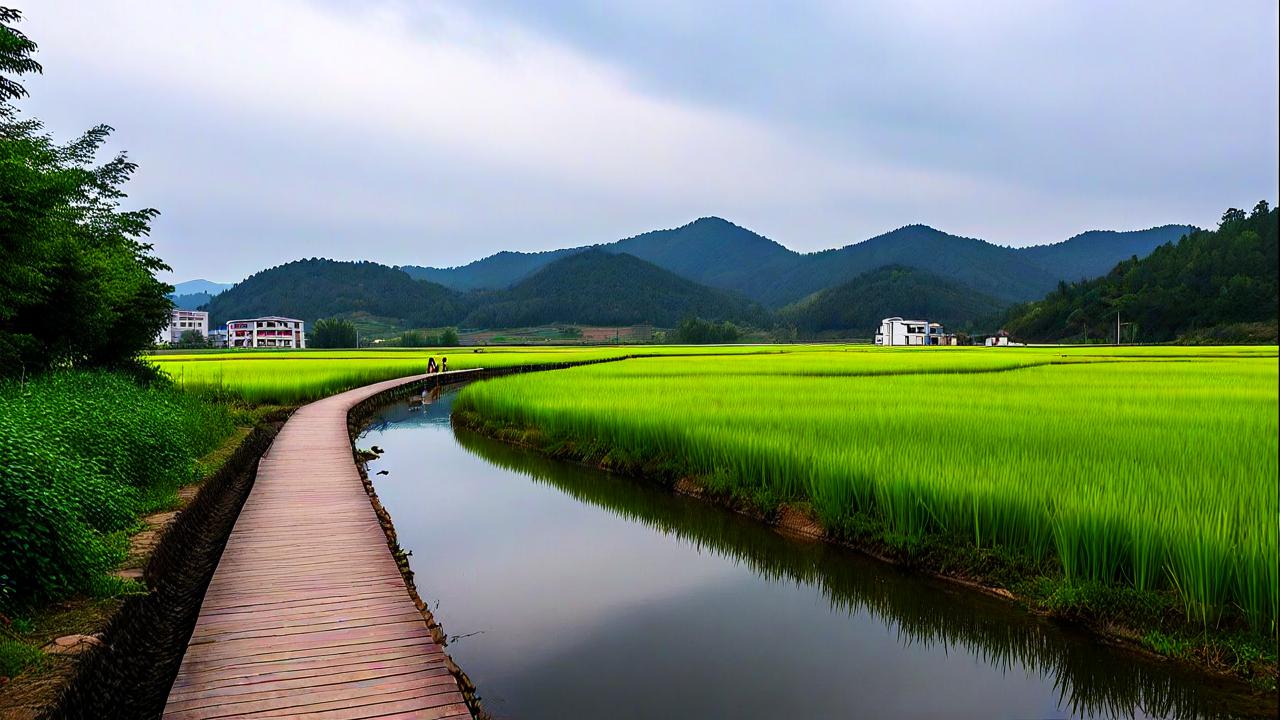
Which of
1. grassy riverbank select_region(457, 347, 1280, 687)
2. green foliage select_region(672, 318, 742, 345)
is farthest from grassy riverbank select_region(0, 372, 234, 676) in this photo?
green foliage select_region(672, 318, 742, 345)

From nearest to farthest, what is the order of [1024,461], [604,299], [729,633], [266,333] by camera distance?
[729,633] < [1024,461] < [266,333] < [604,299]

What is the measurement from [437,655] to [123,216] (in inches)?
861

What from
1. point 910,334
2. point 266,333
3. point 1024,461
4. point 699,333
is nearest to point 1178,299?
point 910,334

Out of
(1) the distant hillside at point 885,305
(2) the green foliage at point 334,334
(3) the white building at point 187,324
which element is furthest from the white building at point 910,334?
(3) the white building at point 187,324

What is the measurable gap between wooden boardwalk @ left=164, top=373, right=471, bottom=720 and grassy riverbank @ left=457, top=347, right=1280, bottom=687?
448 centimetres

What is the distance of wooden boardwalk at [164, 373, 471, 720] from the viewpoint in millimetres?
4074

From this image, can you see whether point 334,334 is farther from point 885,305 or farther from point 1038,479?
point 1038,479

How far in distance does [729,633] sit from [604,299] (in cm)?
15624

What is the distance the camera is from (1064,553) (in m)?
6.22

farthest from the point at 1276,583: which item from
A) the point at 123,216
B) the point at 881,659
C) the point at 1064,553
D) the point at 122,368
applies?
the point at 123,216

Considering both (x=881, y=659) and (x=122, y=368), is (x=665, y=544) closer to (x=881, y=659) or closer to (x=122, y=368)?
(x=881, y=659)

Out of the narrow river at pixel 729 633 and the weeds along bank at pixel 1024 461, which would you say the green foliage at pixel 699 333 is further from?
the narrow river at pixel 729 633

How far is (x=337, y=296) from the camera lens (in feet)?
563

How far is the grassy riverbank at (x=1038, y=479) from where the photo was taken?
527 centimetres
